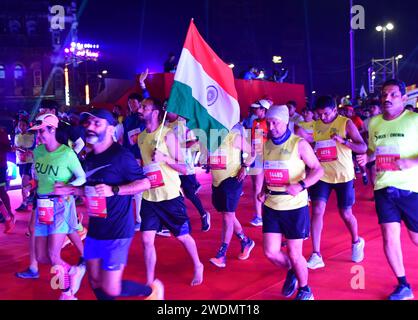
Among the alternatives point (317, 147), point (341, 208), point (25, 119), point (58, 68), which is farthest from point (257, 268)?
point (58, 68)

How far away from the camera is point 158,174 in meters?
5.54

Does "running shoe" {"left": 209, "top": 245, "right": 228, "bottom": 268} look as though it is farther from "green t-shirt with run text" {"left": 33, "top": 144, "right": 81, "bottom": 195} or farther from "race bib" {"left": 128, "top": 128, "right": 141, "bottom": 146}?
"race bib" {"left": 128, "top": 128, "right": 141, "bottom": 146}

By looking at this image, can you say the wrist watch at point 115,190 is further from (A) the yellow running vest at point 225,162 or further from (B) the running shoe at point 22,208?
(B) the running shoe at point 22,208

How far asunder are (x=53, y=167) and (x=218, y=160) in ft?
7.71

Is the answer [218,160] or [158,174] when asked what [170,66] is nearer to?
[218,160]

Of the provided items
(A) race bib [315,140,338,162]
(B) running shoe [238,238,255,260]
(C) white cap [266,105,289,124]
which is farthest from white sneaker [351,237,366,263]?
(C) white cap [266,105,289,124]

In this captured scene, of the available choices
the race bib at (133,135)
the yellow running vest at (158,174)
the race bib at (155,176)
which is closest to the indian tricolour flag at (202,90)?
the yellow running vest at (158,174)

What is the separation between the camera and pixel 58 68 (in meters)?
49.1

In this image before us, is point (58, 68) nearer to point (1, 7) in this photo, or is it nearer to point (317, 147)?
point (1, 7)

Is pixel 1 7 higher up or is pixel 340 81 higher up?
pixel 1 7

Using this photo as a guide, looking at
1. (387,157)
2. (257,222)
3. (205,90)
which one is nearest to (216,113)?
(205,90)

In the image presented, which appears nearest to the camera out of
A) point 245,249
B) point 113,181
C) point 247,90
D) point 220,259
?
point 113,181
